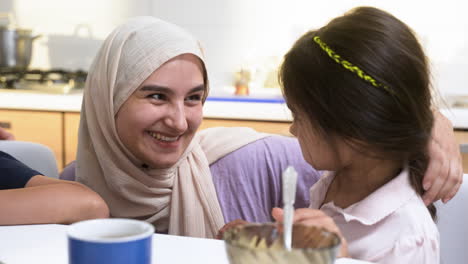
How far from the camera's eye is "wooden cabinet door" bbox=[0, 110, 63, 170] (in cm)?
302

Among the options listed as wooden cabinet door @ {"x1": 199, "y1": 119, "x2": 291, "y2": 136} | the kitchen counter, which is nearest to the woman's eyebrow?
the kitchen counter

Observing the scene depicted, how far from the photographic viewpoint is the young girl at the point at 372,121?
3.59 ft

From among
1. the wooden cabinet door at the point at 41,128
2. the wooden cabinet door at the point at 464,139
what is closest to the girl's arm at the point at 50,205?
the wooden cabinet door at the point at 464,139

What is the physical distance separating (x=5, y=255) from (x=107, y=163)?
817 millimetres

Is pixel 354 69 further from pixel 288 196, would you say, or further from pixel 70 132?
pixel 70 132

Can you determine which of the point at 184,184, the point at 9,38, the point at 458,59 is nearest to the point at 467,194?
the point at 184,184

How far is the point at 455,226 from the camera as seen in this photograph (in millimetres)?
1312

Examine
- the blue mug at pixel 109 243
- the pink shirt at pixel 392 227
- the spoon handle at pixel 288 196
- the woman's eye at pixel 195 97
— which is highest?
the spoon handle at pixel 288 196

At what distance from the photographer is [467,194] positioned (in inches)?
51.3

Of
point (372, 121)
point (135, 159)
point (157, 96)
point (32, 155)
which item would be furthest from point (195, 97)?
point (372, 121)

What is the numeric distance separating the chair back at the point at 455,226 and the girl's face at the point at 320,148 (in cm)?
28

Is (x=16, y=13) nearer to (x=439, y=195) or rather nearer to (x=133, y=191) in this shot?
(x=133, y=191)

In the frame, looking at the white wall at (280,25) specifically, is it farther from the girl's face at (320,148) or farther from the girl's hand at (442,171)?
the girl's face at (320,148)

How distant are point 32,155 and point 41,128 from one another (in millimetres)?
1324
